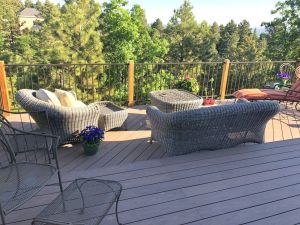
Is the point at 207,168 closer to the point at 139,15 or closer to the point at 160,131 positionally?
the point at 160,131

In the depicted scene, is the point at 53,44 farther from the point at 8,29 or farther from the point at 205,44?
the point at 205,44

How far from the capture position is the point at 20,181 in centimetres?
157

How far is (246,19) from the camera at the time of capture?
134ft

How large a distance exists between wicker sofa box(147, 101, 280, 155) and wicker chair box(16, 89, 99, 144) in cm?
84

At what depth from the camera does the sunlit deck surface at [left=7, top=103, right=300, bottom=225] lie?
1.91 m

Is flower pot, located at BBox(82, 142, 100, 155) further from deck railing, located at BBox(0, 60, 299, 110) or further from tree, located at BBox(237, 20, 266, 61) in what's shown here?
tree, located at BBox(237, 20, 266, 61)

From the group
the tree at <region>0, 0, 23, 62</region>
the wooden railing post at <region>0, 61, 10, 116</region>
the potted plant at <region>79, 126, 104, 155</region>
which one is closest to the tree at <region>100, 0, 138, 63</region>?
the tree at <region>0, 0, 23, 62</region>

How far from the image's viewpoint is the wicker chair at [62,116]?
3.06m

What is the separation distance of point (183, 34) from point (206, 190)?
24929 millimetres

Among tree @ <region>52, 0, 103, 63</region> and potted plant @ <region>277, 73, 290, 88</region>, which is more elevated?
tree @ <region>52, 0, 103, 63</region>

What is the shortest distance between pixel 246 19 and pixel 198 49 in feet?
65.6

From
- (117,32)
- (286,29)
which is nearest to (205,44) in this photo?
(286,29)

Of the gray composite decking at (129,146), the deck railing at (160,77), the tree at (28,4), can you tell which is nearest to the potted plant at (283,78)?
the deck railing at (160,77)

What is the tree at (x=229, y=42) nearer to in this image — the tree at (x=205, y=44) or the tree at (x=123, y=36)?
the tree at (x=205, y=44)
